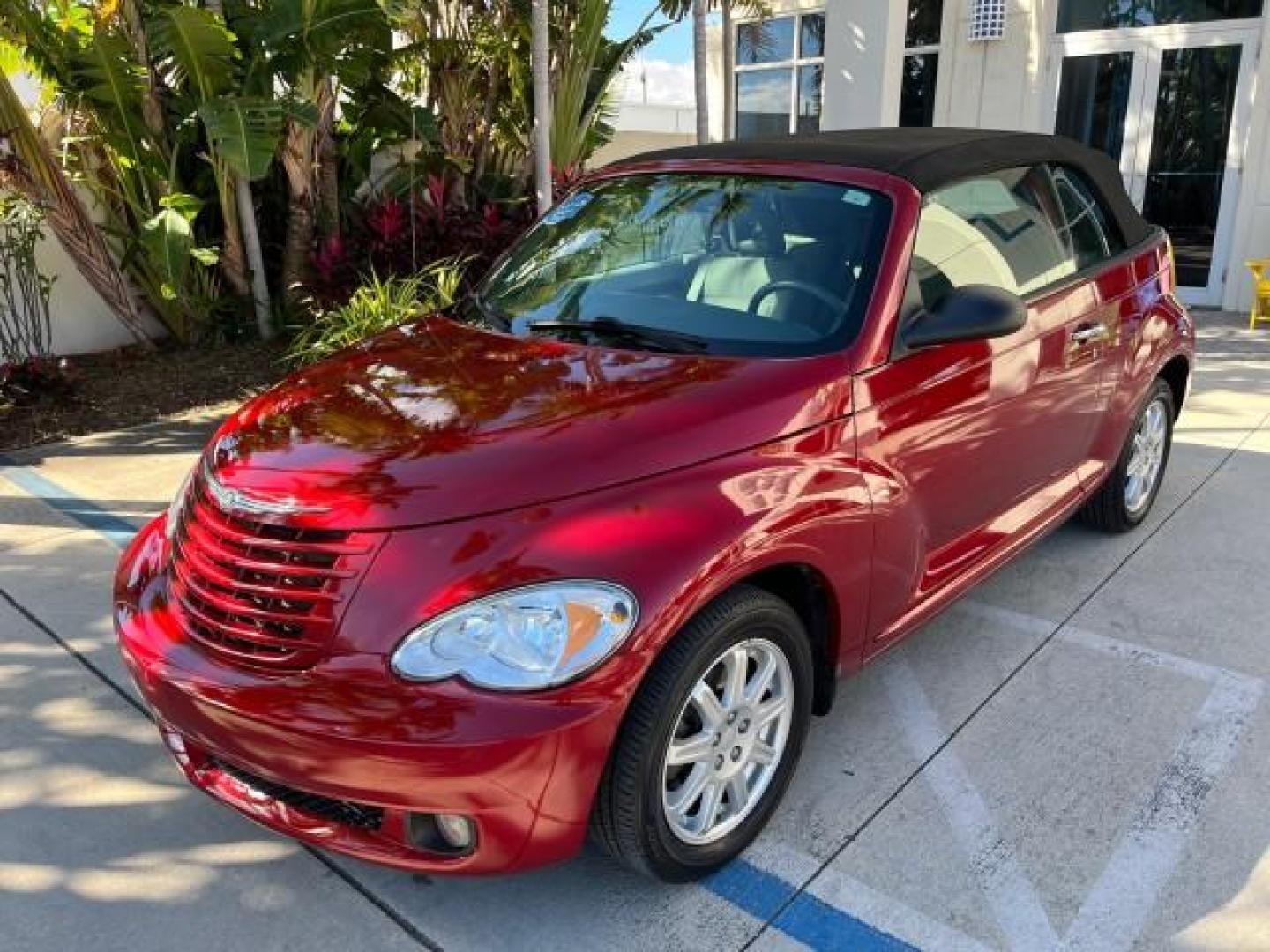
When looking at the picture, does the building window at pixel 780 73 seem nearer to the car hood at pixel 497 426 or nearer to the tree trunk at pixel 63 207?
the tree trunk at pixel 63 207

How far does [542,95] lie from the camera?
26.1ft

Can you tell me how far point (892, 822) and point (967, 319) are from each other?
56.1 inches

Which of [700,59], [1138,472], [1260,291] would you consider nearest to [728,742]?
[1138,472]

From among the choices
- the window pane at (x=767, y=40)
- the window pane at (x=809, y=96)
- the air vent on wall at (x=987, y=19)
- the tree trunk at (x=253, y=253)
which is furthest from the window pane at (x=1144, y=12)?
the tree trunk at (x=253, y=253)

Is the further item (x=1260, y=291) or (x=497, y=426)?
(x=1260, y=291)

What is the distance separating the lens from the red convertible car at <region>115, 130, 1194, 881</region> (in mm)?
2164

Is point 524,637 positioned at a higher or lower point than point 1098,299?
lower

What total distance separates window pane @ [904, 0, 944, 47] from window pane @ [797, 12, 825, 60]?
1211mm

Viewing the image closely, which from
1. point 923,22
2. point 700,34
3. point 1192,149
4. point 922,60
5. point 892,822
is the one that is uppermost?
point 923,22

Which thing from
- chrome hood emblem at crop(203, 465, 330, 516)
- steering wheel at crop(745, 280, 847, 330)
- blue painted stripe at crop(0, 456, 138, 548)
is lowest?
blue painted stripe at crop(0, 456, 138, 548)

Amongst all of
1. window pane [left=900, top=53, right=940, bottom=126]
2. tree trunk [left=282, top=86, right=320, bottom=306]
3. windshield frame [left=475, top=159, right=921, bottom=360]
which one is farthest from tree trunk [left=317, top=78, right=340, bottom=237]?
window pane [left=900, top=53, right=940, bottom=126]

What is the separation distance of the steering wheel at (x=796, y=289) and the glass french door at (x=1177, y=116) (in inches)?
356

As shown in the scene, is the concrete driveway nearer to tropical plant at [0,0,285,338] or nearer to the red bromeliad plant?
tropical plant at [0,0,285,338]

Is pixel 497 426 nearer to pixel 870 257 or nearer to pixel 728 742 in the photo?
pixel 728 742
